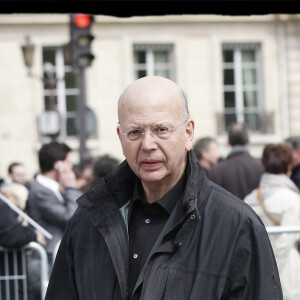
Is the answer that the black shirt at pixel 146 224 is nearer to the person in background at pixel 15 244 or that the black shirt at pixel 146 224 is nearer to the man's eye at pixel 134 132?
the man's eye at pixel 134 132

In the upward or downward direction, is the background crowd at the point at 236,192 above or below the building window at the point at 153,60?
below

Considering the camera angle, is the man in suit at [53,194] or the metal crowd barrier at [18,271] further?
the man in suit at [53,194]

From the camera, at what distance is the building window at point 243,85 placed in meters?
21.7

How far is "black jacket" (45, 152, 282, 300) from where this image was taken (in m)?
2.63

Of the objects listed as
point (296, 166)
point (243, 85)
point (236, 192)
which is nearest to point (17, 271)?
point (236, 192)

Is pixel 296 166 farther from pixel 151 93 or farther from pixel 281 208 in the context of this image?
pixel 151 93

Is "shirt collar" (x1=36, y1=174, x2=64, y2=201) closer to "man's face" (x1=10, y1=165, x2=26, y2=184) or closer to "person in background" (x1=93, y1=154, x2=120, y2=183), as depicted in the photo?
"person in background" (x1=93, y1=154, x2=120, y2=183)

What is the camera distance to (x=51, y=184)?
639 cm

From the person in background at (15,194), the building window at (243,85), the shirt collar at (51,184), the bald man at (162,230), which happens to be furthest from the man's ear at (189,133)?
the building window at (243,85)

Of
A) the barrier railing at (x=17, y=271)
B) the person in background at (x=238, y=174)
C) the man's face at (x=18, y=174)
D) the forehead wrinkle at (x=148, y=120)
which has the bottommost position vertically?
the barrier railing at (x=17, y=271)

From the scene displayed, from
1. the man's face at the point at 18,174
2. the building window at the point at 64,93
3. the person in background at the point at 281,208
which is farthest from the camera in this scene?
the building window at the point at 64,93

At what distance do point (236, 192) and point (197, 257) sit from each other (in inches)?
180

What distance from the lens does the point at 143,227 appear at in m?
2.86

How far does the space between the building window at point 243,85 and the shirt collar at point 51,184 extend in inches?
608
